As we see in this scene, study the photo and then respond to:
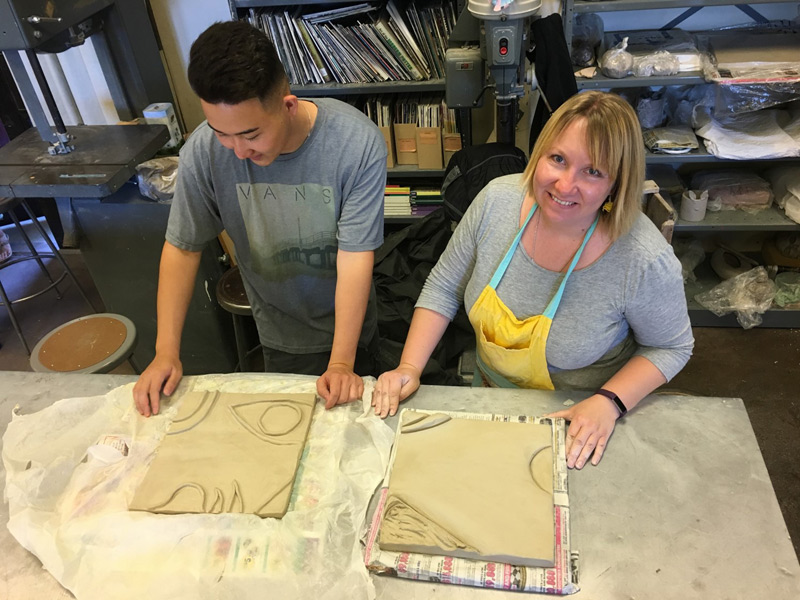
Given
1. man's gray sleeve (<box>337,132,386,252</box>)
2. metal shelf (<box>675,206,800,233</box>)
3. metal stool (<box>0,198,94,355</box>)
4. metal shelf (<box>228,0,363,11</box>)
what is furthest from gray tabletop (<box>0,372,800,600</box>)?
metal stool (<box>0,198,94,355</box>)

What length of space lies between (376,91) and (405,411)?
180cm

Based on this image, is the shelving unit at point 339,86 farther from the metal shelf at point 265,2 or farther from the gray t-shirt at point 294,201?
the gray t-shirt at point 294,201

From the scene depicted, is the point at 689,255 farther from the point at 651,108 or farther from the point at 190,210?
the point at 190,210

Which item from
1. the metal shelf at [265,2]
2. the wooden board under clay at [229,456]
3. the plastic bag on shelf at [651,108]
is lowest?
the plastic bag on shelf at [651,108]

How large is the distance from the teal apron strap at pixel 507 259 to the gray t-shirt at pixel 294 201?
306 mm

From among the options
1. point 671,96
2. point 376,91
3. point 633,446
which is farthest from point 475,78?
point 633,446

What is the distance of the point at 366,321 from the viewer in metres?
1.78

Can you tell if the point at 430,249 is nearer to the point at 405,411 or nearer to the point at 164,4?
the point at 405,411

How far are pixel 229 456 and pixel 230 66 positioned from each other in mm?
723

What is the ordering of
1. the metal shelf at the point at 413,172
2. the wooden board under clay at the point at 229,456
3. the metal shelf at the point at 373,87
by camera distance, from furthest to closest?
the metal shelf at the point at 413,172
the metal shelf at the point at 373,87
the wooden board under clay at the point at 229,456

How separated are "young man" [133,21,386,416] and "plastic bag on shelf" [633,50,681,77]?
1329mm

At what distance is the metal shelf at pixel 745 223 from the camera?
2.61m

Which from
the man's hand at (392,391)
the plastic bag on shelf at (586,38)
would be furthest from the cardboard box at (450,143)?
the man's hand at (392,391)

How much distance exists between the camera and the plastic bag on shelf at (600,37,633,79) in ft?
7.48
